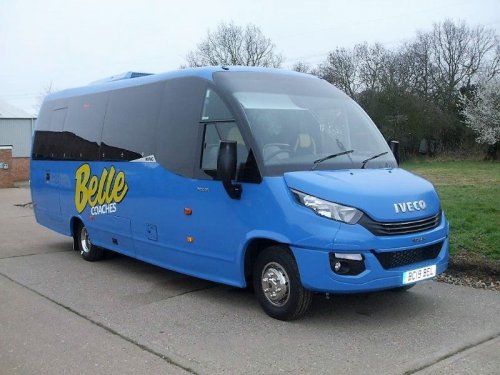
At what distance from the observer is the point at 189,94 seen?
6523mm

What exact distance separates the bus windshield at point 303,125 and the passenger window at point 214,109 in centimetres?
18

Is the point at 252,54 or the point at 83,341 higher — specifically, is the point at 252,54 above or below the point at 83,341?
above

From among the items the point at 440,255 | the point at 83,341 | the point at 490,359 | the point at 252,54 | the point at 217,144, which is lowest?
the point at 83,341

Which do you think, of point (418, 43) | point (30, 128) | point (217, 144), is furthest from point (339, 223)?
point (418, 43)

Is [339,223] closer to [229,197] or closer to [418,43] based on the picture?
[229,197]

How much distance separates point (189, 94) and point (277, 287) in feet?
8.41

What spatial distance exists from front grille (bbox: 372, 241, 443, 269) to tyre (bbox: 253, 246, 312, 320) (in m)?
0.78

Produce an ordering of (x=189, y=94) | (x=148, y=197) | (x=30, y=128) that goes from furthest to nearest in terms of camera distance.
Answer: (x=30, y=128)
(x=148, y=197)
(x=189, y=94)

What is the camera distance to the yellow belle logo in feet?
25.5

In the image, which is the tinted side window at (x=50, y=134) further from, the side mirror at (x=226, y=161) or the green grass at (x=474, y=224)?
the green grass at (x=474, y=224)

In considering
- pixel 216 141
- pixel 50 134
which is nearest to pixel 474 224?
pixel 216 141

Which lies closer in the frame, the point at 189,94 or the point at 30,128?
the point at 189,94

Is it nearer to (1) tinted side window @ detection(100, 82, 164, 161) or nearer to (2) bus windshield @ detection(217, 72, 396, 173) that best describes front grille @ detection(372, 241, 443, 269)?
(2) bus windshield @ detection(217, 72, 396, 173)

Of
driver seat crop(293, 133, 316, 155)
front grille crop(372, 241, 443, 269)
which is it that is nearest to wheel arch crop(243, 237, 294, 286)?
driver seat crop(293, 133, 316, 155)
